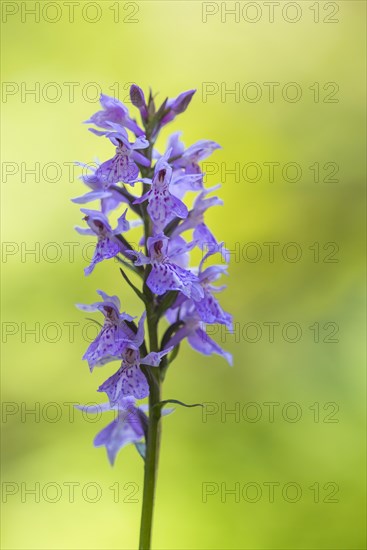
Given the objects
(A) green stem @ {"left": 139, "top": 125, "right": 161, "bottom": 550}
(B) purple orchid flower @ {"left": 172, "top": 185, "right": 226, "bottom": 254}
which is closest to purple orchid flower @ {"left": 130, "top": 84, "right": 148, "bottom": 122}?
(B) purple orchid flower @ {"left": 172, "top": 185, "right": 226, "bottom": 254}

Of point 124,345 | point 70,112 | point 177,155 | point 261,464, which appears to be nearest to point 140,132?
point 177,155

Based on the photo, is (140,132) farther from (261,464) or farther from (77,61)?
(77,61)

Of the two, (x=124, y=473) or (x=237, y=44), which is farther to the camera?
(x=237, y=44)

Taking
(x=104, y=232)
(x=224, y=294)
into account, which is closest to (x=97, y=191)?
(x=104, y=232)

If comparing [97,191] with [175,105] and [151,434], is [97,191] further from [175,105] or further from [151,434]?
[151,434]

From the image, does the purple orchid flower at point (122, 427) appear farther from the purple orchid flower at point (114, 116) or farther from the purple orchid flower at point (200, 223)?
the purple orchid flower at point (114, 116)
